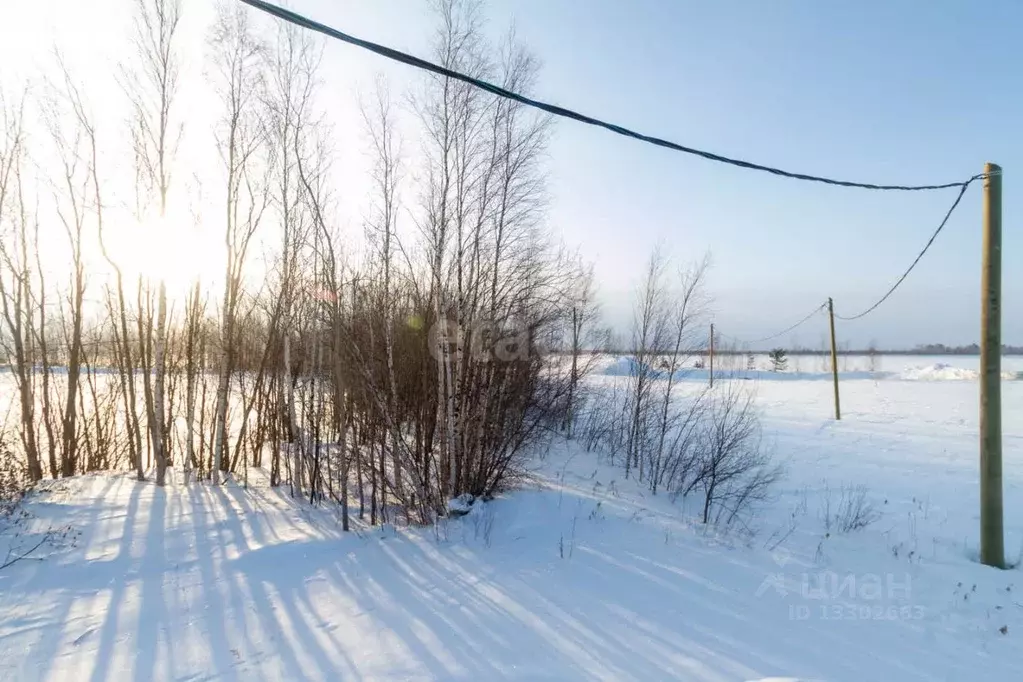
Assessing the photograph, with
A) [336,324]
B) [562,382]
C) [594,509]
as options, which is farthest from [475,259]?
[562,382]

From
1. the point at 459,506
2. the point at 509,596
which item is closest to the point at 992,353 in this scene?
the point at 509,596

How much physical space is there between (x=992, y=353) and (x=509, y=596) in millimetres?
5393

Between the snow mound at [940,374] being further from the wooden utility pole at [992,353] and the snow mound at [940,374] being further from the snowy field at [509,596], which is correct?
the wooden utility pole at [992,353]

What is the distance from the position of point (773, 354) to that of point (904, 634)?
166 ft

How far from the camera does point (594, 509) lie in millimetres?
6566

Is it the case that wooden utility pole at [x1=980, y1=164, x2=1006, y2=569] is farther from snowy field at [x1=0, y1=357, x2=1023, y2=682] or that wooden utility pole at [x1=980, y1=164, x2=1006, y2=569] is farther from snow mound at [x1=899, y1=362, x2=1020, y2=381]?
snow mound at [x1=899, y1=362, x2=1020, y2=381]

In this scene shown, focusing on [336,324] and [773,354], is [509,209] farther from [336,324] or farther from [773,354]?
[773,354]

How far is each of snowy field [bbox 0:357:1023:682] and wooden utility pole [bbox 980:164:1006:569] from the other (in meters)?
0.57

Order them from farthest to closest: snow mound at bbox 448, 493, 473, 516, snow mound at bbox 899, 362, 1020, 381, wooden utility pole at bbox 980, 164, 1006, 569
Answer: snow mound at bbox 899, 362, 1020, 381 → snow mound at bbox 448, 493, 473, 516 → wooden utility pole at bbox 980, 164, 1006, 569

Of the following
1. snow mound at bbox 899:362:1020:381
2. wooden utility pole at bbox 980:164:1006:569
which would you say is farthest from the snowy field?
snow mound at bbox 899:362:1020:381

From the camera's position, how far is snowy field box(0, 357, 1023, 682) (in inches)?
133

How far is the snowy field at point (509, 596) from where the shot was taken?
3369mm

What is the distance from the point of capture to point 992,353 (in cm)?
535

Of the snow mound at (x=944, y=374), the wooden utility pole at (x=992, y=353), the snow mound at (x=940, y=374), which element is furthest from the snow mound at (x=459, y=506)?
the snow mound at (x=940, y=374)
